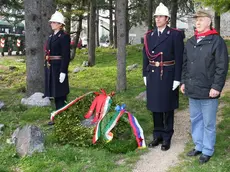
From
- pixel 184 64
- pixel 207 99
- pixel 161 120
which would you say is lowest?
pixel 161 120

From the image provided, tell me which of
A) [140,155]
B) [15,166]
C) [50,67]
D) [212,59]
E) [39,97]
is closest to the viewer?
[212,59]

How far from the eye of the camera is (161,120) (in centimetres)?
537

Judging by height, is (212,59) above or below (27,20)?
below

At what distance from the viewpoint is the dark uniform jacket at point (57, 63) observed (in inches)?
246

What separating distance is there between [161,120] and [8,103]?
4587 mm

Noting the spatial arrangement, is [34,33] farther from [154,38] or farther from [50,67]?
[154,38]

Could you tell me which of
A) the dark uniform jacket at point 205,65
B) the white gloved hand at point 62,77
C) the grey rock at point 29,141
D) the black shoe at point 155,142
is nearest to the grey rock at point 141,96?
the white gloved hand at point 62,77

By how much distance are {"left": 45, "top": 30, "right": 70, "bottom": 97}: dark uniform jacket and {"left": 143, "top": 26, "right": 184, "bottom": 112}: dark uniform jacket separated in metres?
1.62

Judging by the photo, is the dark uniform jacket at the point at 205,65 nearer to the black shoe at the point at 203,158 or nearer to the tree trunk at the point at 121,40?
the black shoe at the point at 203,158

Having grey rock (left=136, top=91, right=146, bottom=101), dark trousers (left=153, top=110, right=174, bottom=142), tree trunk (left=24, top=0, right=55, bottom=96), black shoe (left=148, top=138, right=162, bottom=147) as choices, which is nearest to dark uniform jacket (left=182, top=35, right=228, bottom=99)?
dark trousers (left=153, top=110, right=174, bottom=142)

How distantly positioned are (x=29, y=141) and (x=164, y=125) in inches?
74.5

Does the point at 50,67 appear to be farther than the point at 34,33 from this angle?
No

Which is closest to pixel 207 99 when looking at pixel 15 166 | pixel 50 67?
pixel 15 166

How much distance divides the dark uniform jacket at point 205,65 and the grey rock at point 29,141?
2108 mm
